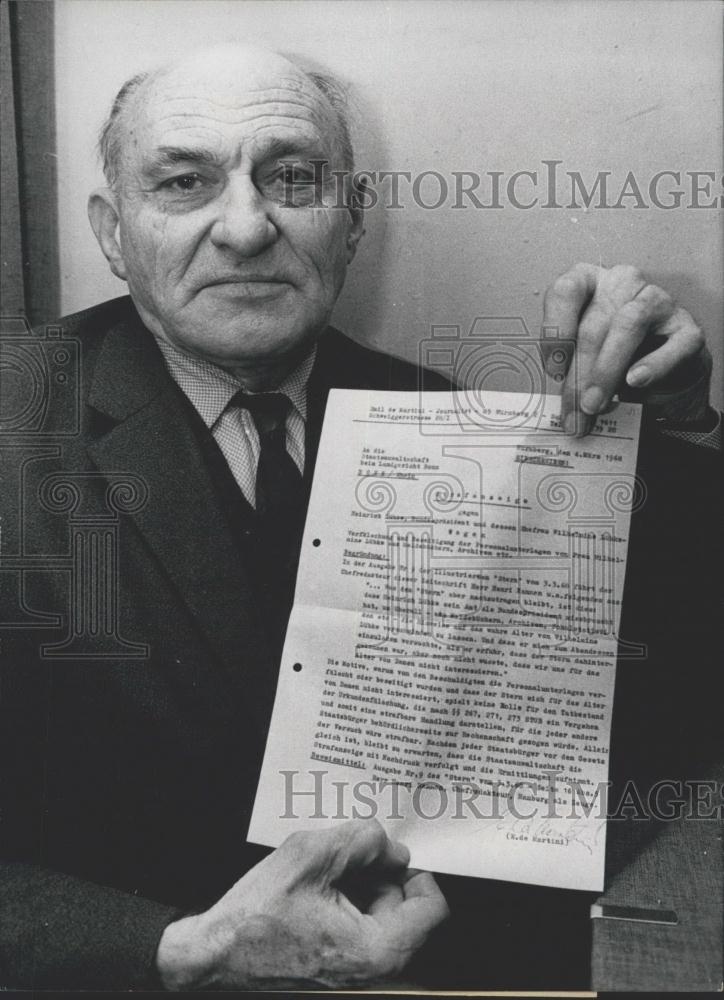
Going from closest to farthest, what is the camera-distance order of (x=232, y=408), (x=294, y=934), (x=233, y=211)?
(x=294, y=934)
(x=233, y=211)
(x=232, y=408)

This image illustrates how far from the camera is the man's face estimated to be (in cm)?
91

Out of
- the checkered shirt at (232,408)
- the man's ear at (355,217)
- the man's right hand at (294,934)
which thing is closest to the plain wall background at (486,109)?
the man's ear at (355,217)

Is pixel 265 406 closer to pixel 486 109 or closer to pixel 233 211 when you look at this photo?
pixel 233 211

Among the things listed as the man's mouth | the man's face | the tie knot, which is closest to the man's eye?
the man's face

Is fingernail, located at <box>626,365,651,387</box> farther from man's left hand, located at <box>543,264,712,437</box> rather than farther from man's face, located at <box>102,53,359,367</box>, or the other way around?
man's face, located at <box>102,53,359,367</box>

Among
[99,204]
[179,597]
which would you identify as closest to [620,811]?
[179,597]

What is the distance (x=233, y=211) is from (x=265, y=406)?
Result: 225 mm

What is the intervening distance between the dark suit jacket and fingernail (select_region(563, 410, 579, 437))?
0.10 metres

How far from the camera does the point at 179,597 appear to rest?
923mm

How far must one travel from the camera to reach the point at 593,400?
2.76 ft

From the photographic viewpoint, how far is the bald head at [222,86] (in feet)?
3.01

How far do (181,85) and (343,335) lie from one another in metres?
0.33

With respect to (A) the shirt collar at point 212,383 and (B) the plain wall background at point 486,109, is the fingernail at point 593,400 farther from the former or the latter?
(A) the shirt collar at point 212,383

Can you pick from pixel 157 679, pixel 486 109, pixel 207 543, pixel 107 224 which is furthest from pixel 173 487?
pixel 486 109
